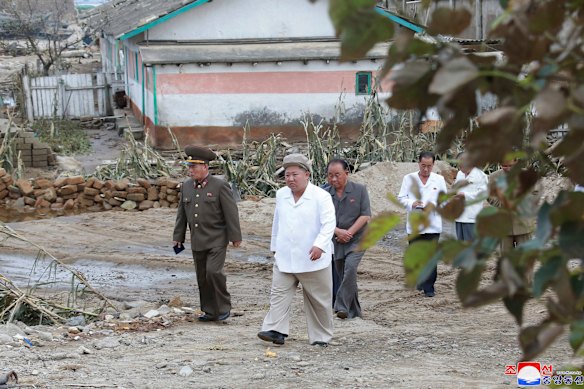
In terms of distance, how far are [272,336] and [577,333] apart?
6826mm

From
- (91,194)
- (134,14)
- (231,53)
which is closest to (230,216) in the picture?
(91,194)

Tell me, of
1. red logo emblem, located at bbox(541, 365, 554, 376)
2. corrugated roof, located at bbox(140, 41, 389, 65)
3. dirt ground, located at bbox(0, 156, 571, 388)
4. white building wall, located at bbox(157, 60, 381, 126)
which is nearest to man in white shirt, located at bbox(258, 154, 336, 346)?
dirt ground, located at bbox(0, 156, 571, 388)

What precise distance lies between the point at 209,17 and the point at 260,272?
566 inches

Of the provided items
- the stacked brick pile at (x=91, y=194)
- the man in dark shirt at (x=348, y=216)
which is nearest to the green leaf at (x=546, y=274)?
the man in dark shirt at (x=348, y=216)

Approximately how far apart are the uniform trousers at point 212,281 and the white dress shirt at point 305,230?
1658mm

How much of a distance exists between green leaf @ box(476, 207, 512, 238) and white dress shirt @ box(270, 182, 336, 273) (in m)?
6.33

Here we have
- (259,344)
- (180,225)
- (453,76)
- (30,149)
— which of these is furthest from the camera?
(30,149)

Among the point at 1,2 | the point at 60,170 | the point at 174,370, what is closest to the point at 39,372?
the point at 174,370

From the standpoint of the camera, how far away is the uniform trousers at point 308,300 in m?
8.80

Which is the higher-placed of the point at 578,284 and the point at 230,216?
the point at 578,284

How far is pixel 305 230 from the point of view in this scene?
342 inches

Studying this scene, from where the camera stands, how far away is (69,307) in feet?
35.7

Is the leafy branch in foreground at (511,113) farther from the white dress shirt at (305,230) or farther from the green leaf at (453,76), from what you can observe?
the white dress shirt at (305,230)

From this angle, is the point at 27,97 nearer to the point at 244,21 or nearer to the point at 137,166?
the point at 244,21
